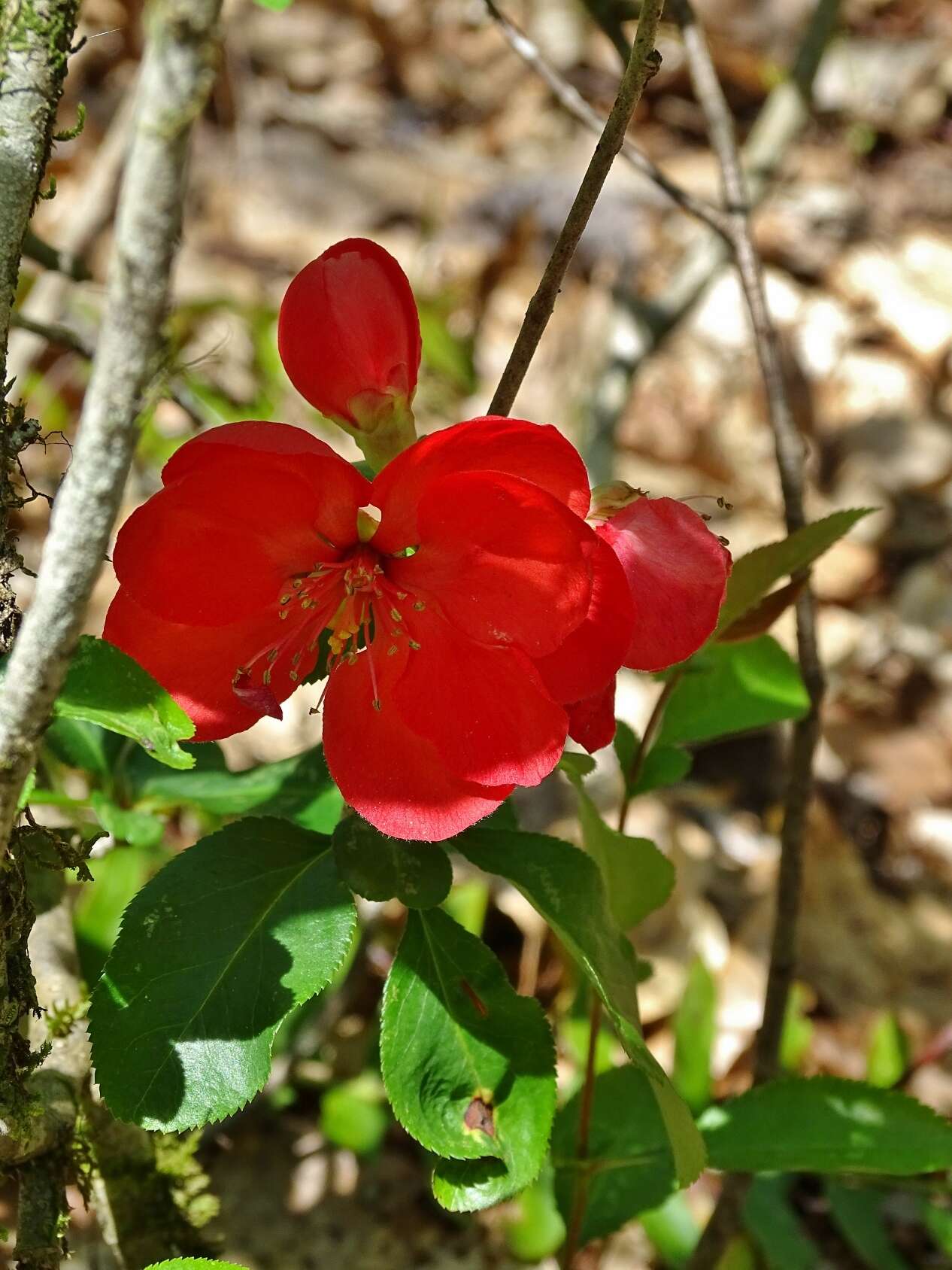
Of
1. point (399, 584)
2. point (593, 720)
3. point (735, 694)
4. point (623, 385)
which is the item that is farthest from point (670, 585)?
point (623, 385)

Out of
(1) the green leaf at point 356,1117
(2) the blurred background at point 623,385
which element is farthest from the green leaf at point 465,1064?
(1) the green leaf at point 356,1117

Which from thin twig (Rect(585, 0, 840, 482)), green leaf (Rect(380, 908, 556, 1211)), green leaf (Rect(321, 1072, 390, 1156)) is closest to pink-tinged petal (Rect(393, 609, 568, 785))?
green leaf (Rect(380, 908, 556, 1211))

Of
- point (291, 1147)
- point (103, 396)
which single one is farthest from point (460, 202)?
point (103, 396)

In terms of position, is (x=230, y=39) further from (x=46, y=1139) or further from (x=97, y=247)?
(x=46, y=1139)

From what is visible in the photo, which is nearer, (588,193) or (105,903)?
(588,193)

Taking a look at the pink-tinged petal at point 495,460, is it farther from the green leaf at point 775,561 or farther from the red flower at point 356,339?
the green leaf at point 775,561

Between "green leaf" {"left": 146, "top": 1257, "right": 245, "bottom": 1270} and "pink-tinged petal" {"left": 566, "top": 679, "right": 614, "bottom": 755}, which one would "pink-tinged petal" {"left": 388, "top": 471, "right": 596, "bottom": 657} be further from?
"green leaf" {"left": 146, "top": 1257, "right": 245, "bottom": 1270}

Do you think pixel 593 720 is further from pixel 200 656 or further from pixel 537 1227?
pixel 537 1227
